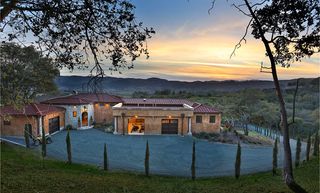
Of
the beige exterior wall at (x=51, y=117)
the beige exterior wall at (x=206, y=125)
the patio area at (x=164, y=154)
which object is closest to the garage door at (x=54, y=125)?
the beige exterior wall at (x=51, y=117)

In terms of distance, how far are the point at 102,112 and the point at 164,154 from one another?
19.4m

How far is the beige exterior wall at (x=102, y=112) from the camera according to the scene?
41219 mm

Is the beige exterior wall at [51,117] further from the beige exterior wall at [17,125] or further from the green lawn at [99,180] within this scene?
the green lawn at [99,180]

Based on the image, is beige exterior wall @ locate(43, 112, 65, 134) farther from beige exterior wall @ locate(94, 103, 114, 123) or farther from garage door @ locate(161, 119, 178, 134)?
garage door @ locate(161, 119, 178, 134)

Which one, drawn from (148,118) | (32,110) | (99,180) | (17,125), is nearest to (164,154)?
(148,118)

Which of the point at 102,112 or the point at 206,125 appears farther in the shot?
the point at 102,112

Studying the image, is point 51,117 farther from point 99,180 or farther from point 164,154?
point 99,180

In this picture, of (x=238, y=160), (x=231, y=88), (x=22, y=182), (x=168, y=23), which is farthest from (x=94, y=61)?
(x=231, y=88)

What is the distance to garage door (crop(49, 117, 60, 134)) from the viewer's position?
32.3m

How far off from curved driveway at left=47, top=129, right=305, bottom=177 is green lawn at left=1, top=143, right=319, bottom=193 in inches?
77.6

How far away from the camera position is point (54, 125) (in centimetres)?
3353

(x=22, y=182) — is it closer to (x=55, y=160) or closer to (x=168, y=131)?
(x=55, y=160)

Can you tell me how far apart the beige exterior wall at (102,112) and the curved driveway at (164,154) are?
27.3ft

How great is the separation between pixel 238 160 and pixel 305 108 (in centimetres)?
4174
